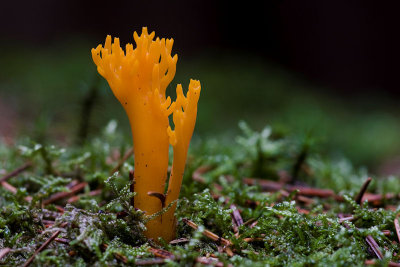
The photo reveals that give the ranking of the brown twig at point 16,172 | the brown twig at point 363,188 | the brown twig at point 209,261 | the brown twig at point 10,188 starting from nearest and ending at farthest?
the brown twig at point 209,261 < the brown twig at point 363,188 < the brown twig at point 10,188 < the brown twig at point 16,172

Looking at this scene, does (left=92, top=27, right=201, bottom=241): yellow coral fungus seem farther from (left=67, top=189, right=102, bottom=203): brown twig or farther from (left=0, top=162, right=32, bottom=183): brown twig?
(left=0, top=162, right=32, bottom=183): brown twig

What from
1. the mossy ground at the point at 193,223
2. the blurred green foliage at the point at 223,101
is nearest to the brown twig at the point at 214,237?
the mossy ground at the point at 193,223

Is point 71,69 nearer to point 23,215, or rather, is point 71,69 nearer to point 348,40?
point 23,215

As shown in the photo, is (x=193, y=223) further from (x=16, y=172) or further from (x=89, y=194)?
(x=16, y=172)

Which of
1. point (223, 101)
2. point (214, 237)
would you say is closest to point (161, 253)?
point (214, 237)

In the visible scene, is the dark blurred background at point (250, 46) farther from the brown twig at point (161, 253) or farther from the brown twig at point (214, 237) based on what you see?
the brown twig at point (161, 253)

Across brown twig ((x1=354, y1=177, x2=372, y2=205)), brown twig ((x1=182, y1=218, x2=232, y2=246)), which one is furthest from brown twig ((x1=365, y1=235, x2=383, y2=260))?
brown twig ((x1=182, y1=218, x2=232, y2=246))
